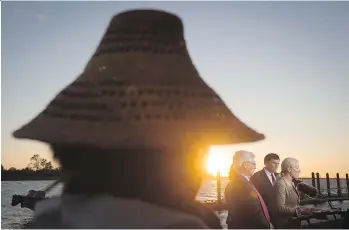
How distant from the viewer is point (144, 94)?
1430mm

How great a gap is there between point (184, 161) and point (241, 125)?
1.09ft

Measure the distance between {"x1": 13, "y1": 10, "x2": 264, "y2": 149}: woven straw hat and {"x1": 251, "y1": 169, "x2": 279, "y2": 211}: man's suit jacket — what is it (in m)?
3.08

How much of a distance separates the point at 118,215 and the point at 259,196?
306cm

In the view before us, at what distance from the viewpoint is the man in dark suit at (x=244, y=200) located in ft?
13.1

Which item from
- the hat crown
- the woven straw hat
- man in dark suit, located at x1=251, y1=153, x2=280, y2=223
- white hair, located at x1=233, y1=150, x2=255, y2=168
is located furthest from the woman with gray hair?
the hat crown

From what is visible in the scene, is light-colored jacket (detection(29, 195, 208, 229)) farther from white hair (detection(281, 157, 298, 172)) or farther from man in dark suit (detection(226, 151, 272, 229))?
white hair (detection(281, 157, 298, 172))

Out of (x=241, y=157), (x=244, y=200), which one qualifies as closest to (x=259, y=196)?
(x=244, y=200)

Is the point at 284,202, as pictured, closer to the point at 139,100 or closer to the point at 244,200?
the point at 244,200

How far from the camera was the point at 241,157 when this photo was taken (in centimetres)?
420

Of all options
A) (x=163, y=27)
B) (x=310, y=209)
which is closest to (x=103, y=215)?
(x=163, y=27)

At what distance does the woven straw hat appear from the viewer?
4.56ft

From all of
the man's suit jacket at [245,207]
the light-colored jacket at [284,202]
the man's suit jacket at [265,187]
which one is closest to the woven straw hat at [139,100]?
the man's suit jacket at [245,207]

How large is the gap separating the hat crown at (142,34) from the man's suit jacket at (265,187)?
3272 millimetres

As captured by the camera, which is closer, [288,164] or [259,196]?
[259,196]
